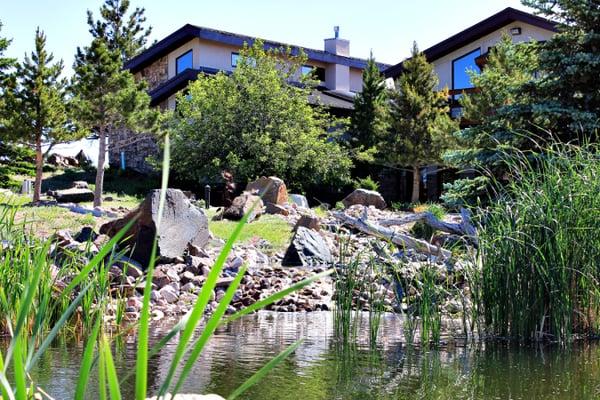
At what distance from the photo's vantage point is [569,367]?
5.12 meters

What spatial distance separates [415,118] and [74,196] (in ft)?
39.4

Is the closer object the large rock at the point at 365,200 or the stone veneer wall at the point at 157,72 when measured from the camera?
the large rock at the point at 365,200

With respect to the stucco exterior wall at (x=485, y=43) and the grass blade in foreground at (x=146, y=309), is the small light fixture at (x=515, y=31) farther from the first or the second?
the grass blade in foreground at (x=146, y=309)

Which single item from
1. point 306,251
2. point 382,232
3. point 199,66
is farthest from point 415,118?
point 306,251

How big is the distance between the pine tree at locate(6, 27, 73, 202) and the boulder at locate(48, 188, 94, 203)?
1103 millimetres

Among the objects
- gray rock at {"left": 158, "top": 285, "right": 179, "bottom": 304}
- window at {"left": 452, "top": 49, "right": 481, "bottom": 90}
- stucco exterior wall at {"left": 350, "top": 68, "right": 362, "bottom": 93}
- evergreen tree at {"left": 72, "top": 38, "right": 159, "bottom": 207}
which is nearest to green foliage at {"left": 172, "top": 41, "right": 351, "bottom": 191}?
evergreen tree at {"left": 72, "top": 38, "right": 159, "bottom": 207}

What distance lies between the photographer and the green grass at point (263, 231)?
1357cm

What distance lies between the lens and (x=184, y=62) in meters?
31.7

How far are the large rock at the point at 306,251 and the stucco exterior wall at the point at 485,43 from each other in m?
16.8

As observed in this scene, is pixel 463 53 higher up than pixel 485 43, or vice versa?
pixel 485 43

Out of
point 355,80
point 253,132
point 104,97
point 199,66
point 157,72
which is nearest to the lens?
point 104,97

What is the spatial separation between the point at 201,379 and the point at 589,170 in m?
3.53

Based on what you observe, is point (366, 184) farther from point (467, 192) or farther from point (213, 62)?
point (467, 192)

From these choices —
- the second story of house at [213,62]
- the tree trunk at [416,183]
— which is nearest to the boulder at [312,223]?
the tree trunk at [416,183]
